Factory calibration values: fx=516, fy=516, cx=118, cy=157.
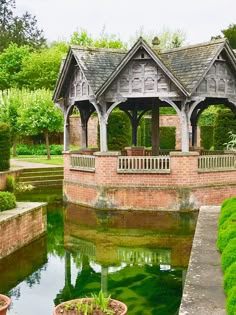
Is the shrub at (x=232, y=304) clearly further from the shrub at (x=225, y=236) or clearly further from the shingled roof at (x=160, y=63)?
the shingled roof at (x=160, y=63)

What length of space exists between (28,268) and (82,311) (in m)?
4.67

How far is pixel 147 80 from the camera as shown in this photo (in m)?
18.2

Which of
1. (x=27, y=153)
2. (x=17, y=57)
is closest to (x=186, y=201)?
(x=27, y=153)

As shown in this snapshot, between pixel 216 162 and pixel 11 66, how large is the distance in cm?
3518

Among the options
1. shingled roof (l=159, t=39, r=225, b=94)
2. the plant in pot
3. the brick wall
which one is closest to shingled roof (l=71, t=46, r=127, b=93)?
shingled roof (l=159, t=39, r=225, b=94)

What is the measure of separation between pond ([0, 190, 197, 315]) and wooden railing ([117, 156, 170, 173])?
198 cm

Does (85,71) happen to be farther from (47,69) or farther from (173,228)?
(47,69)

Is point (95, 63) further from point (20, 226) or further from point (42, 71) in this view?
point (42, 71)

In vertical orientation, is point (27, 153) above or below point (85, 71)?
below

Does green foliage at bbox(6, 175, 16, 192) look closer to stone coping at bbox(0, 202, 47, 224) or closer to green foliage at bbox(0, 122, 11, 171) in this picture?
green foliage at bbox(0, 122, 11, 171)

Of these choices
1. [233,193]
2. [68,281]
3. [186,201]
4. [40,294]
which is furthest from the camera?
[233,193]

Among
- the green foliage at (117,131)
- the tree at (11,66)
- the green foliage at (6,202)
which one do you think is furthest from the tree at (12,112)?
the green foliage at (6,202)

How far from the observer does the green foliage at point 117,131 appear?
100 feet

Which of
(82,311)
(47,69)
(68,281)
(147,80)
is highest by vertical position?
(47,69)
